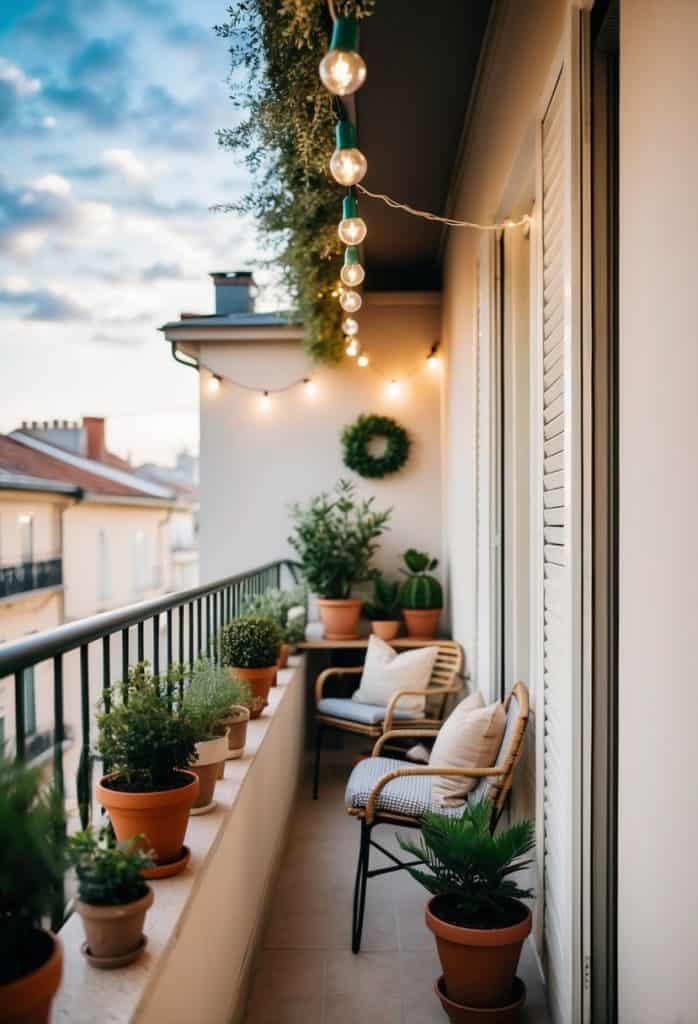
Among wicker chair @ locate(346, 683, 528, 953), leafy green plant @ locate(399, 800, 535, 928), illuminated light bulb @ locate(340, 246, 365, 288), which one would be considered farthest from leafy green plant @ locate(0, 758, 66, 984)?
illuminated light bulb @ locate(340, 246, 365, 288)

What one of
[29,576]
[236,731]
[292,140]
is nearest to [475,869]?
[236,731]

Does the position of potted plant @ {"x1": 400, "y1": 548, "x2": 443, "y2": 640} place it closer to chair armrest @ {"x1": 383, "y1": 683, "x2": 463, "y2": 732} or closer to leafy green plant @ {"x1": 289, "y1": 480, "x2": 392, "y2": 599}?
leafy green plant @ {"x1": 289, "y1": 480, "x2": 392, "y2": 599}

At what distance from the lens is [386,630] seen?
17.0 feet

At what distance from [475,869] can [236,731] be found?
2.91ft

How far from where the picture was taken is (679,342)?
128 centimetres

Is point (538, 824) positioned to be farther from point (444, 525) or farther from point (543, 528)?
point (444, 525)

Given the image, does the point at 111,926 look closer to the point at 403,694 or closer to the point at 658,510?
the point at 658,510

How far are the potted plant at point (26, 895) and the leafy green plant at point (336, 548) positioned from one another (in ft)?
13.7

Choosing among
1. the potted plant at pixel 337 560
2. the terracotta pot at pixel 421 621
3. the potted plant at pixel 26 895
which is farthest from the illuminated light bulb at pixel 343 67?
the terracotta pot at pixel 421 621

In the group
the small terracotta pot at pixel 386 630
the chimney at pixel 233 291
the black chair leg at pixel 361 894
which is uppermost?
the chimney at pixel 233 291

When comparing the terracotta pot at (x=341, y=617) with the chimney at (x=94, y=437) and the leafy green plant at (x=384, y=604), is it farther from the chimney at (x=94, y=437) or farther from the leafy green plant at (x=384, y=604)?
the chimney at (x=94, y=437)

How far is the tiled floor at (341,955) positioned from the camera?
2.34 m

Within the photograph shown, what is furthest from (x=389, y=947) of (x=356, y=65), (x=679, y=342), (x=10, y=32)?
(x=10, y=32)

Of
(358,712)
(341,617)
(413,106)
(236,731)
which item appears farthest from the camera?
(341,617)
